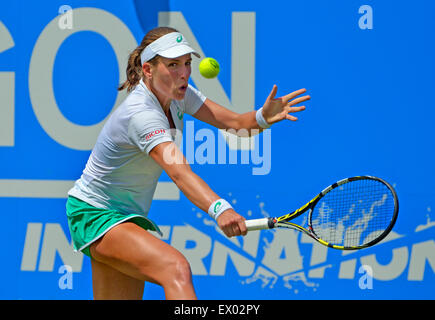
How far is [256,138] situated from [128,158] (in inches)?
39.8

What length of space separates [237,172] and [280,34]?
70 centimetres

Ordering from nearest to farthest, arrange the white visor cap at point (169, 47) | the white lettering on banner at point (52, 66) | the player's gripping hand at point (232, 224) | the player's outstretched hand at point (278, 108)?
the player's gripping hand at point (232, 224) < the white visor cap at point (169, 47) < the player's outstretched hand at point (278, 108) < the white lettering on banner at point (52, 66)

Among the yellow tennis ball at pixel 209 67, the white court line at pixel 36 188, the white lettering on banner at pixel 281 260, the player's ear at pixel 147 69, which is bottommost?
the white lettering on banner at pixel 281 260

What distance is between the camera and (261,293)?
11.2 feet

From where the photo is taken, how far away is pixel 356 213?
2.89 meters

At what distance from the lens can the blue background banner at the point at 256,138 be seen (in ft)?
10.7

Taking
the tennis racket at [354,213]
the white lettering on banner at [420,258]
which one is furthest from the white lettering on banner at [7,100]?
the white lettering on banner at [420,258]

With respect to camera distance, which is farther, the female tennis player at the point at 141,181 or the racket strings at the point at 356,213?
the racket strings at the point at 356,213

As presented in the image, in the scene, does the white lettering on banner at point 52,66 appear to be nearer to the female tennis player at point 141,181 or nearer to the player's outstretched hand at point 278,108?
the female tennis player at point 141,181

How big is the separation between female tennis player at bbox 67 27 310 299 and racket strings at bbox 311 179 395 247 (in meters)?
0.46

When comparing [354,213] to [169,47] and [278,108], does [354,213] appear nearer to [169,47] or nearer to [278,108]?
[278,108]

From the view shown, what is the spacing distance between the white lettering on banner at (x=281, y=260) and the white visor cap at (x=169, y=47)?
1.17 meters

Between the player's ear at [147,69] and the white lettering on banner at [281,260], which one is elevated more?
the player's ear at [147,69]

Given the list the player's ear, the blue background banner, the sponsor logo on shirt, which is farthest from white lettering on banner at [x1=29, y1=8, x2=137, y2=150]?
the sponsor logo on shirt
